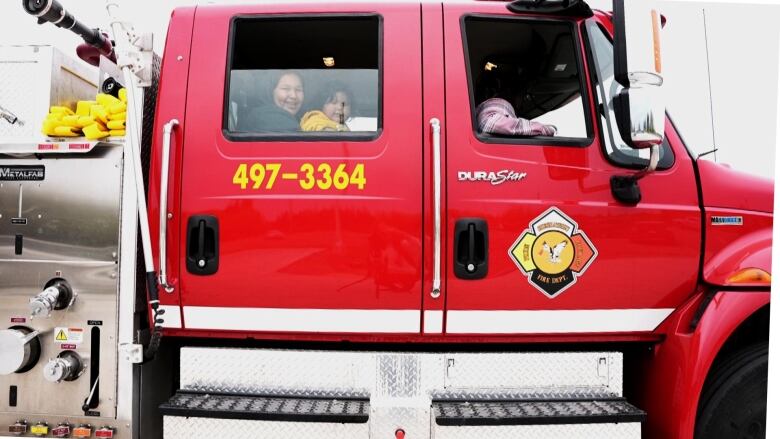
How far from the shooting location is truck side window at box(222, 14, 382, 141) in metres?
2.30

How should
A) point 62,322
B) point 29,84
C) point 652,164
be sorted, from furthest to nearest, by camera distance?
point 29,84 < point 62,322 < point 652,164

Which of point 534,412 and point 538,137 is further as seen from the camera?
point 538,137

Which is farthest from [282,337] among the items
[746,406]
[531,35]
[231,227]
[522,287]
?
[746,406]

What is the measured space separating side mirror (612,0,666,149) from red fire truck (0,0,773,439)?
224 mm

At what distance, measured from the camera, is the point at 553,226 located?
2.20 m

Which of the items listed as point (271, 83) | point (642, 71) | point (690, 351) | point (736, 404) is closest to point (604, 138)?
point (642, 71)

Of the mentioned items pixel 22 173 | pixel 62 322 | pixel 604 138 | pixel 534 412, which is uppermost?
pixel 604 138

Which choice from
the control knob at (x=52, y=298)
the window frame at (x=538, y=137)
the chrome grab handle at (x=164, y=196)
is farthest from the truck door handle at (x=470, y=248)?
the control knob at (x=52, y=298)

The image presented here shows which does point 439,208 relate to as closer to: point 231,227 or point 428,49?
point 428,49

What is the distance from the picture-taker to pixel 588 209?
7.28 feet

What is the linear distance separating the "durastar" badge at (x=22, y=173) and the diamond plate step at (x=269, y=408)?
1214 mm

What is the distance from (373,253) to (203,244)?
77cm

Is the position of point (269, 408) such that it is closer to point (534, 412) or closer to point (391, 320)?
point (391, 320)

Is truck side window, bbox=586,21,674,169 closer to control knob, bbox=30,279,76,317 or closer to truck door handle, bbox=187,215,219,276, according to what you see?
truck door handle, bbox=187,215,219,276
